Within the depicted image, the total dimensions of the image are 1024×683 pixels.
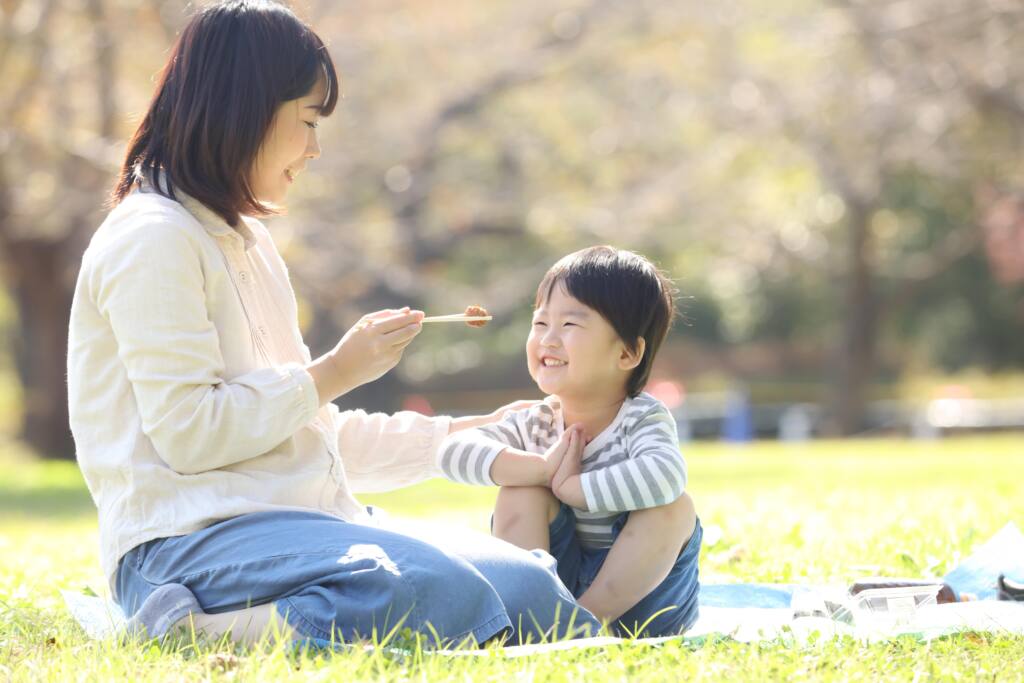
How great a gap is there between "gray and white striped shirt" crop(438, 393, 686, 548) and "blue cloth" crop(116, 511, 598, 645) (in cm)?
25

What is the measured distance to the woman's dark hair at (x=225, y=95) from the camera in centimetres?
274

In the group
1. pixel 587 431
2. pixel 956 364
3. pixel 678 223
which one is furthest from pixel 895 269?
pixel 587 431

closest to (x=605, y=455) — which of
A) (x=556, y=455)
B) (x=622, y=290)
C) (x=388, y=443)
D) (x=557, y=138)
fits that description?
(x=556, y=455)

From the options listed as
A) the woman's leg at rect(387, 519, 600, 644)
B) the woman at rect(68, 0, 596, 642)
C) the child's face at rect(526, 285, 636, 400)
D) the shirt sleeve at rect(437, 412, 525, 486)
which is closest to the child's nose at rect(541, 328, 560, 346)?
the child's face at rect(526, 285, 636, 400)

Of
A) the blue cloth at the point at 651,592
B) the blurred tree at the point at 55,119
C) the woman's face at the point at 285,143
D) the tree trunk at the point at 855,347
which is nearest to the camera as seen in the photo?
the woman's face at the point at 285,143

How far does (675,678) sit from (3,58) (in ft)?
31.3

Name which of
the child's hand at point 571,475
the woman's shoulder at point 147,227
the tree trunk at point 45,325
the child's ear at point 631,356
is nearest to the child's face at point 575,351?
the child's ear at point 631,356

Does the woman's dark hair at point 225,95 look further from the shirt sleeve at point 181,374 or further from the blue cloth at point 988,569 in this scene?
the blue cloth at point 988,569

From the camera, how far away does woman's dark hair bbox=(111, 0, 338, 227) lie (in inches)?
108

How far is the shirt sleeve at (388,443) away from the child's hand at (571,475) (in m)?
0.39

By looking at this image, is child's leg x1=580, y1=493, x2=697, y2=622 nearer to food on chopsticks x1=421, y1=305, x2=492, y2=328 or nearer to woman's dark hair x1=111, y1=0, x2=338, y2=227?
food on chopsticks x1=421, y1=305, x2=492, y2=328

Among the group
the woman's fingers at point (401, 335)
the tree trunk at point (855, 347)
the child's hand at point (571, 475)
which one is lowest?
the tree trunk at point (855, 347)

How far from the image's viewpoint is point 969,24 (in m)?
12.2

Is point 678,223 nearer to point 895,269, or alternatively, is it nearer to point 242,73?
point 895,269
